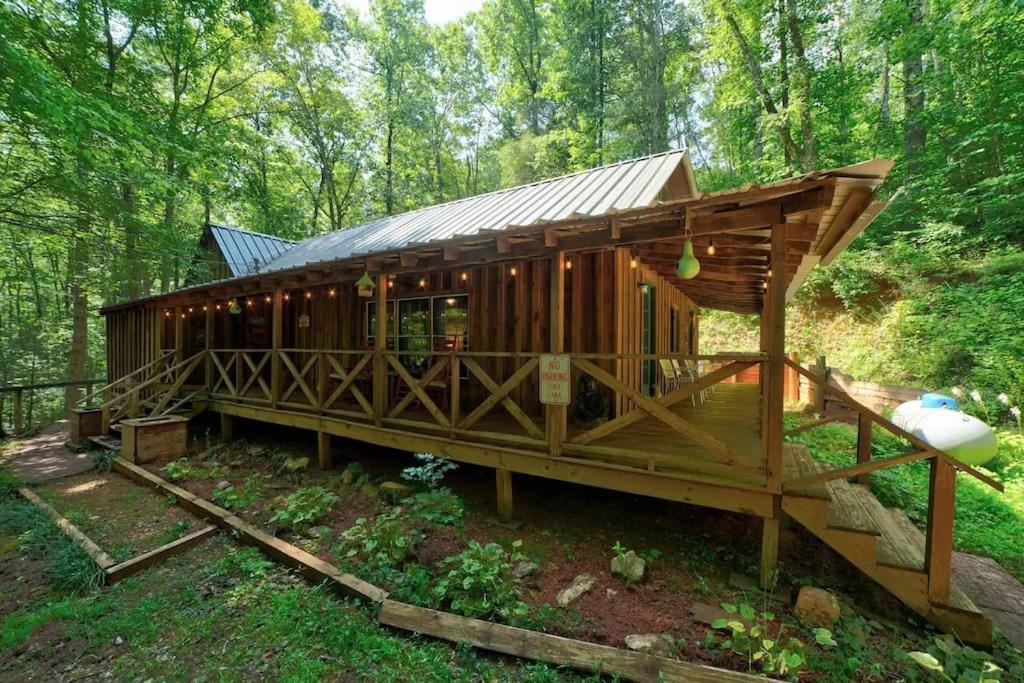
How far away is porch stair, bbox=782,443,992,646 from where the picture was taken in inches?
110

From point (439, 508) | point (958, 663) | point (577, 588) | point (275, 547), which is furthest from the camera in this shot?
point (439, 508)

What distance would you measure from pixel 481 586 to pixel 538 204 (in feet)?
18.1

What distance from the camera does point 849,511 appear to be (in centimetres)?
351

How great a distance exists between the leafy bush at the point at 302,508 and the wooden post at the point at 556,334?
262cm

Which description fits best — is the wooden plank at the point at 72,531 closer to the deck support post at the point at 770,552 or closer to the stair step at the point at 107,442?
the stair step at the point at 107,442

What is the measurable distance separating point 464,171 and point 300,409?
19.3 metres

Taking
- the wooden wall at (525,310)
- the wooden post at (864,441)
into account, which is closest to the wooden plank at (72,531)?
the wooden wall at (525,310)

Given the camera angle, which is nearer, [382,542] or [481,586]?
[481,586]

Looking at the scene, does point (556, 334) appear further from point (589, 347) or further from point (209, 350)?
point (209, 350)

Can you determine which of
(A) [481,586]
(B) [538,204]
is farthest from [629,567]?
(B) [538,204]

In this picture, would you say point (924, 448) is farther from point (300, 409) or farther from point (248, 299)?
point (248, 299)

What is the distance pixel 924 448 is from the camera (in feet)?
9.30

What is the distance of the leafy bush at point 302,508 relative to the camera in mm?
4270

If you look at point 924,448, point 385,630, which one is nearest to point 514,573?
point 385,630
